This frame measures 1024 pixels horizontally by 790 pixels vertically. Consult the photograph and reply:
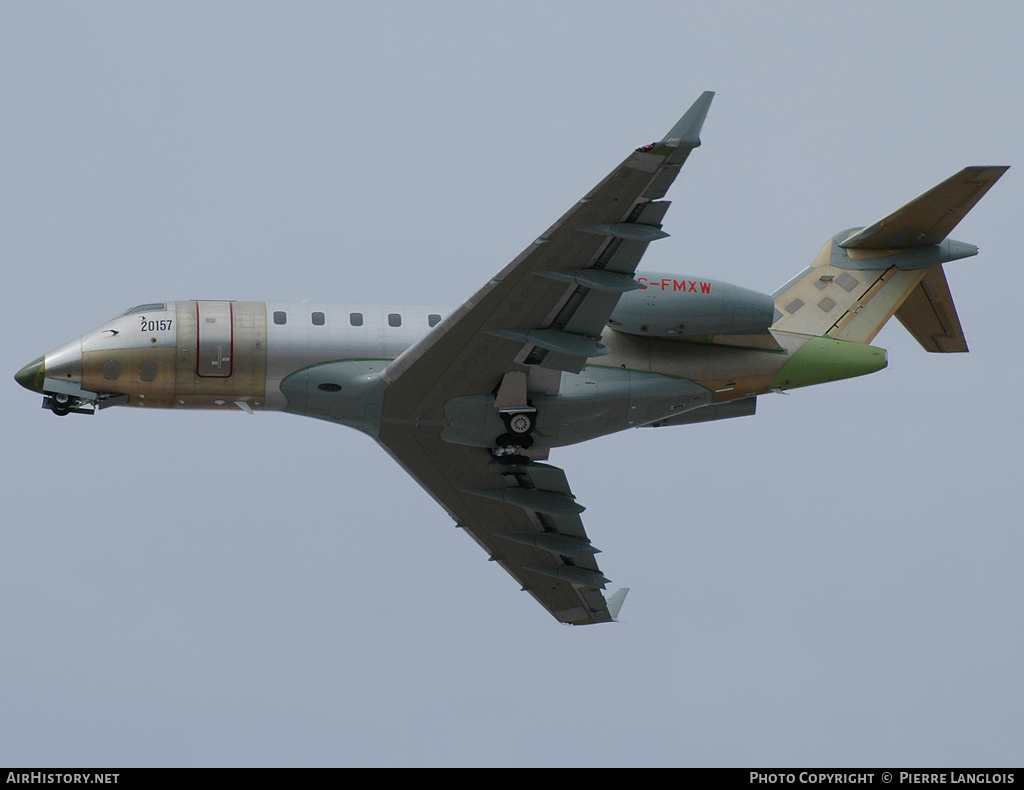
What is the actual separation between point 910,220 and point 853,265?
6.83 ft

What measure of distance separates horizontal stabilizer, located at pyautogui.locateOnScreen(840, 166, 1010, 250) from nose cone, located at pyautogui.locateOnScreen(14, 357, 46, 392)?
21.1m

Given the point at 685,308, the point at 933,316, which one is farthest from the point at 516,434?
the point at 933,316

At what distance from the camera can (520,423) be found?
3944 cm

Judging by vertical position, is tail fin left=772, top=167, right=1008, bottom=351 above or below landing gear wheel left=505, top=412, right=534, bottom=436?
above

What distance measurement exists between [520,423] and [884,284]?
11.1 m

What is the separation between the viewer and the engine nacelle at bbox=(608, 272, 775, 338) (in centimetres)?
3891

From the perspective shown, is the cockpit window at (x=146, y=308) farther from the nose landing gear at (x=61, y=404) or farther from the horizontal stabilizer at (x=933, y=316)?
the horizontal stabilizer at (x=933, y=316)

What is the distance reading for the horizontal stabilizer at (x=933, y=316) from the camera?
4381 centimetres

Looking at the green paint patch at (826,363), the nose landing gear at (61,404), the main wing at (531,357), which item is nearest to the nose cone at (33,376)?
the nose landing gear at (61,404)

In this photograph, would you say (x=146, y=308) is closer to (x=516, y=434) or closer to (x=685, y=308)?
(x=516, y=434)

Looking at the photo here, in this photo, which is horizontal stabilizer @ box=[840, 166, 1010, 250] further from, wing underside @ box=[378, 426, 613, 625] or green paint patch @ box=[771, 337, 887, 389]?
wing underside @ box=[378, 426, 613, 625]

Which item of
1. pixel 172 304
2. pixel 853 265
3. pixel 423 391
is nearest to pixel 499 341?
pixel 423 391

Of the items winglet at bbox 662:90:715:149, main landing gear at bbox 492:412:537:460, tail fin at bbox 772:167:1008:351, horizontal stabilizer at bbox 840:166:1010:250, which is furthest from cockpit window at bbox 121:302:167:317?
horizontal stabilizer at bbox 840:166:1010:250
